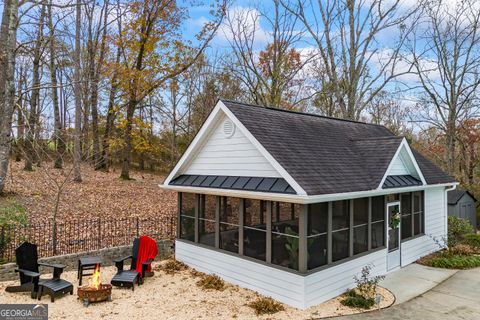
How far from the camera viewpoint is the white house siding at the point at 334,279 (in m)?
7.89

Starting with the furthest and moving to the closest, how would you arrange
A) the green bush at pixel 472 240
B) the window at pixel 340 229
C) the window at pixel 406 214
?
the green bush at pixel 472 240 → the window at pixel 406 214 → the window at pixel 340 229

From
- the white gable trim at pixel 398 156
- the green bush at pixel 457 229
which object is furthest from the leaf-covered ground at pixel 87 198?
the green bush at pixel 457 229

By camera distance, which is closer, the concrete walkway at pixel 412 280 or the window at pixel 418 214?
the concrete walkway at pixel 412 280

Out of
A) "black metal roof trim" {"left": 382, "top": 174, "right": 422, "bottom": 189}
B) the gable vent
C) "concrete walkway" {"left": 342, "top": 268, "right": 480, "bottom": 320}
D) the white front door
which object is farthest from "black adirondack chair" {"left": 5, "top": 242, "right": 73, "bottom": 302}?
the white front door

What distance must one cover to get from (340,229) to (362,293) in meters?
1.60

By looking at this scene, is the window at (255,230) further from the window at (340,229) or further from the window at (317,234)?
the window at (340,229)

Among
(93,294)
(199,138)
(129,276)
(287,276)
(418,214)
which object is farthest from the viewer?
(418,214)

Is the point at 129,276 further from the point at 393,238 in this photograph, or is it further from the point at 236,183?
the point at 393,238

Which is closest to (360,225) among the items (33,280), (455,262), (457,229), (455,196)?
(455,262)

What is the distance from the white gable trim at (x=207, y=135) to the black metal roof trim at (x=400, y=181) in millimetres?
3389

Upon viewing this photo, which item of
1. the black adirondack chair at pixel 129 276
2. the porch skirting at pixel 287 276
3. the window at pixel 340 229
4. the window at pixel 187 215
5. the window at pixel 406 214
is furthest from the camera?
the window at pixel 406 214

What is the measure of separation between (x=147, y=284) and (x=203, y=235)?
2201 mm

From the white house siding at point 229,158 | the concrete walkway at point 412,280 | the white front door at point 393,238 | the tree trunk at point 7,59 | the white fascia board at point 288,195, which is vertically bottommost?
the concrete walkway at point 412,280

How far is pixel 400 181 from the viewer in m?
10.5
